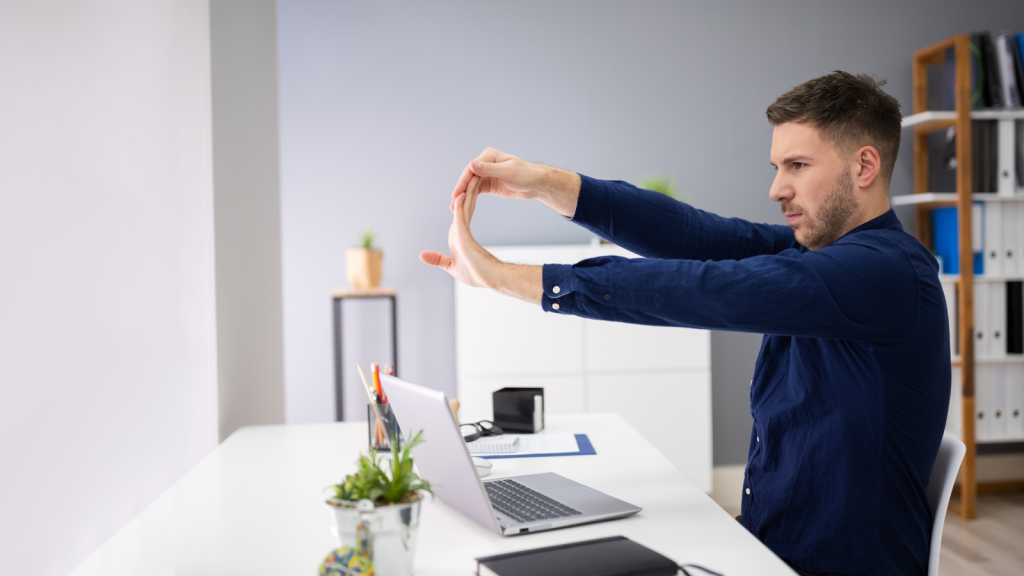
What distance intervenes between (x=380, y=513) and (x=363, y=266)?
2618 millimetres

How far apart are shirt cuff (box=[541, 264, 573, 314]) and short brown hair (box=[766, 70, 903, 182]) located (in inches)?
22.5

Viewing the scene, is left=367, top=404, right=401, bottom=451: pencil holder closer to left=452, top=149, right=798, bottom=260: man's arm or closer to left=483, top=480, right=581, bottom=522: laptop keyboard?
left=483, top=480, right=581, bottom=522: laptop keyboard

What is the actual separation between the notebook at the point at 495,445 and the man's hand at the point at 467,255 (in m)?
0.53

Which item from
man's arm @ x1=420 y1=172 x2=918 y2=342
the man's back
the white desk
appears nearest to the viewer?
the white desk

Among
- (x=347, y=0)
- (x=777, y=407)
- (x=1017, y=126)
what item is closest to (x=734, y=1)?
(x=1017, y=126)

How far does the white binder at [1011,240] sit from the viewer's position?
12.0 ft

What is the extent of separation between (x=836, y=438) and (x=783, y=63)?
3.16 m

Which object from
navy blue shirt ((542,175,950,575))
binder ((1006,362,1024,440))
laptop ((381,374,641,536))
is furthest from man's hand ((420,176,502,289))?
binder ((1006,362,1024,440))

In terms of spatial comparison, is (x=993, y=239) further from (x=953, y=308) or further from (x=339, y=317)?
(x=339, y=317)

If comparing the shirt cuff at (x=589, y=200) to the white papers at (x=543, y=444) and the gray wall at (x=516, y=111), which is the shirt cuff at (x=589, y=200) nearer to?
the white papers at (x=543, y=444)

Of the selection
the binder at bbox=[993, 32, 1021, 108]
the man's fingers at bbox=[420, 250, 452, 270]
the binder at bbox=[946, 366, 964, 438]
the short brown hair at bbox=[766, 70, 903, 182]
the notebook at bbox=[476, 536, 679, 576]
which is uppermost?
the binder at bbox=[993, 32, 1021, 108]

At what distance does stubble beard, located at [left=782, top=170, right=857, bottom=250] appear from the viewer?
1.38m

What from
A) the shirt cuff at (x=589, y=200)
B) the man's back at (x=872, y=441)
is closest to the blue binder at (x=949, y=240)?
the man's back at (x=872, y=441)

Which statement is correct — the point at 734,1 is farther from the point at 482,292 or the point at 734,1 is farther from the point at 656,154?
the point at 482,292
